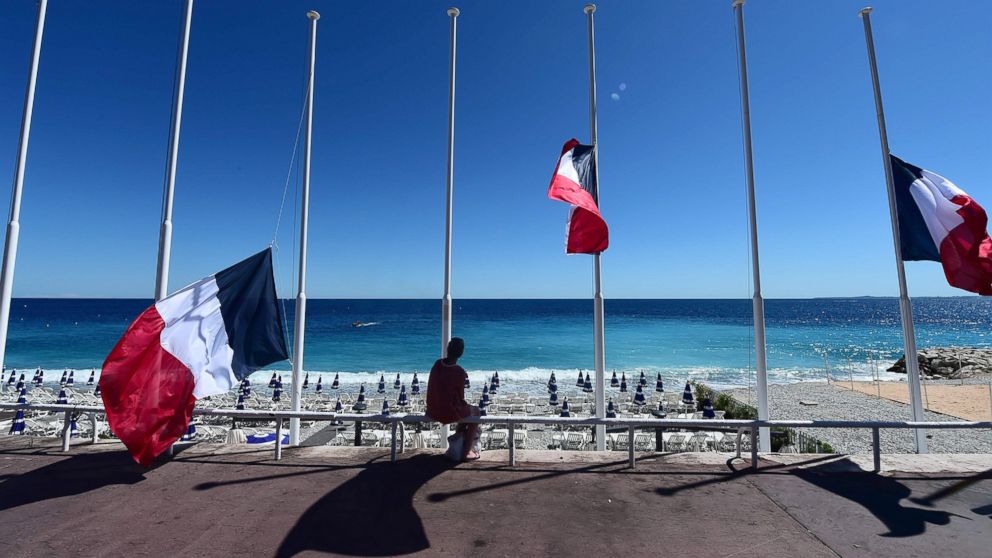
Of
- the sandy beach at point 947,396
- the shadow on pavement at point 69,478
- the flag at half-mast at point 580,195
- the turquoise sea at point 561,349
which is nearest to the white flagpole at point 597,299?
the flag at half-mast at point 580,195

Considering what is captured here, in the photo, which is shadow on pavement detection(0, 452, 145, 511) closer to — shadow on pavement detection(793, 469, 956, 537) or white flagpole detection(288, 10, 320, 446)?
white flagpole detection(288, 10, 320, 446)

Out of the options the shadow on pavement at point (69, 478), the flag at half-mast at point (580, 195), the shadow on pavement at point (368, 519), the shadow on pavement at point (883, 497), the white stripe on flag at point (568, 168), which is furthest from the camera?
the white stripe on flag at point (568, 168)

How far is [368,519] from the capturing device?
390cm

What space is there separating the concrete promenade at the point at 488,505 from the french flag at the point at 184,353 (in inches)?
26.0

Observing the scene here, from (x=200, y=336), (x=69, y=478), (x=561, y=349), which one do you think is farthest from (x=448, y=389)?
(x=561, y=349)

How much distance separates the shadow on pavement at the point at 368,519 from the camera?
3.47 meters

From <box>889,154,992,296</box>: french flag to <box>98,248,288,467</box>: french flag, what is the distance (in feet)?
30.1

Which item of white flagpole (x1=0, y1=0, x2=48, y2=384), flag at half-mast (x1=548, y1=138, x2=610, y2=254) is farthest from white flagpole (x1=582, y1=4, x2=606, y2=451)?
white flagpole (x1=0, y1=0, x2=48, y2=384)

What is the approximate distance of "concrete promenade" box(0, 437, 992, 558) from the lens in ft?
11.6

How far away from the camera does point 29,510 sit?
4074 mm

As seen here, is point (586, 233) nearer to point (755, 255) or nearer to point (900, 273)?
point (755, 255)

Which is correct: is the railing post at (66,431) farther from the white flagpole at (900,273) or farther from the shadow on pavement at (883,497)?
the white flagpole at (900,273)

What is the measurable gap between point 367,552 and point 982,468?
677cm

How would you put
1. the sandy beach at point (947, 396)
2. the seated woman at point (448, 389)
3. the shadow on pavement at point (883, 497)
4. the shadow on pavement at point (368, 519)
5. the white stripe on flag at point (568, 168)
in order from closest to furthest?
the shadow on pavement at point (368, 519) → the shadow on pavement at point (883, 497) → the seated woman at point (448, 389) → the white stripe on flag at point (568, 168) → the sandy beach at point (947, 396)
